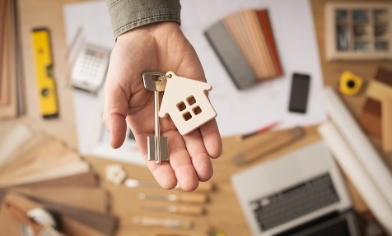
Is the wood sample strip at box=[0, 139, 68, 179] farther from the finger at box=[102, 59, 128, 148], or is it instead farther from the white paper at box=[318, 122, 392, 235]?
the white paper at box=[318, 122, 392, 235]

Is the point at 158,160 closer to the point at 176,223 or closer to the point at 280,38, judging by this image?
the point at 176,223

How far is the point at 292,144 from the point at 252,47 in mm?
332

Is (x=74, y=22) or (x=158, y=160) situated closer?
(x=158, y=160)

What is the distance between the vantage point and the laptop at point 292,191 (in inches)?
41.6

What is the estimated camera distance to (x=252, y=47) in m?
1.09

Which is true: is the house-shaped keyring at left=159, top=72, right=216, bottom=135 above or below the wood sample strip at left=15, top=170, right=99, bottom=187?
above

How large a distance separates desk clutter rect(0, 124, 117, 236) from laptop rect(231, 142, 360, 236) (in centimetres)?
44

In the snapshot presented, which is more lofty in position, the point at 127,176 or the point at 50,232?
the point at 127,176

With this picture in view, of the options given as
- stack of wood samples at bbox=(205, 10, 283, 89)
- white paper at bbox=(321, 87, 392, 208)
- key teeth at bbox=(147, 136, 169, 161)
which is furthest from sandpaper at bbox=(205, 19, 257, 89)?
key teeth at bbox=(147, 136, 169, 161)

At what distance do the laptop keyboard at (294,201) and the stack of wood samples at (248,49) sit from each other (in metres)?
0.36

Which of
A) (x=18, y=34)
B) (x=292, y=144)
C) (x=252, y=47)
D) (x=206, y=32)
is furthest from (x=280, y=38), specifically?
(x=18, y=34)

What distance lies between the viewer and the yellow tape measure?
1152 mm

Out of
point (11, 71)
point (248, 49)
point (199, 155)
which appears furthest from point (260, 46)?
point (11, 71)

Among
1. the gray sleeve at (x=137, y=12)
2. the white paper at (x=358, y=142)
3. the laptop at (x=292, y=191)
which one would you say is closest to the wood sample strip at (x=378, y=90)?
the white paper at (x=358, y=142)
